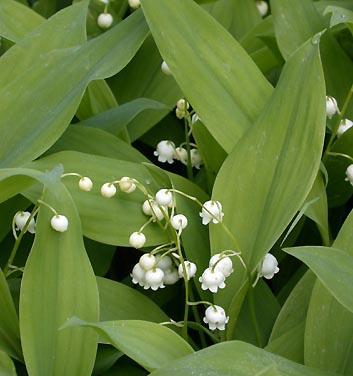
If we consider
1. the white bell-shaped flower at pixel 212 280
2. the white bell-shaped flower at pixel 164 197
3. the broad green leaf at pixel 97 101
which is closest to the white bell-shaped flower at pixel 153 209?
the white bell-shaped flower at pixel 164 197

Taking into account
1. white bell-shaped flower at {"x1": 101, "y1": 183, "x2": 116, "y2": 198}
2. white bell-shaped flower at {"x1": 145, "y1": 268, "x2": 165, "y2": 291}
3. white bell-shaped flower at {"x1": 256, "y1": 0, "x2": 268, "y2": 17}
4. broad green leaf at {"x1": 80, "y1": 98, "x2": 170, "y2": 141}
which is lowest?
white bell-shaped flower at {"x1": 145, "y1": 268, "x2": 165, "y2": 291}

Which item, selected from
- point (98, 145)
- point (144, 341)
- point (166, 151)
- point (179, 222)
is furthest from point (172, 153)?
point (144, 341)

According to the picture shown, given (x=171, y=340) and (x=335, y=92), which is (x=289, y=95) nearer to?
(x=335, y=92)

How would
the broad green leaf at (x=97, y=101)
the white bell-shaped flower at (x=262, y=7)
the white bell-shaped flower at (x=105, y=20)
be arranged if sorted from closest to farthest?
the broad green leaf at (x=97, y=101) < the white bell-shaped flower at (x=105, y=20) < the white bell-shaped flower at (x=262, y=7)

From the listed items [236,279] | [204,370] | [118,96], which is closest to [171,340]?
[204,370]

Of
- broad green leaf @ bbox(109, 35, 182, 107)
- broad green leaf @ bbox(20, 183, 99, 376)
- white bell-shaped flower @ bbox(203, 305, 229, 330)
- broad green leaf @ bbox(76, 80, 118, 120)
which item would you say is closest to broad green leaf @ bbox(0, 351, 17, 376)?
broad green leaf @ bbox(20, 183, 99, 376)

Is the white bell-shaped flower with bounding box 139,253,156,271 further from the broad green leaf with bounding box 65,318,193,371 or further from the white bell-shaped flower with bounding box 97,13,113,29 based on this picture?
the white bell-shaped flower with bounding box 97,13,113,29

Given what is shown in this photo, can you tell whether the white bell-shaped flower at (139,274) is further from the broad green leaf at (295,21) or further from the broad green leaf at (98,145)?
the broad green leaf at (295,21)
